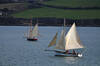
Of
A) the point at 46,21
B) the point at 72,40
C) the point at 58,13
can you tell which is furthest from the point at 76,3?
the point at 72,40

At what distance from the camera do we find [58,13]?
158 m

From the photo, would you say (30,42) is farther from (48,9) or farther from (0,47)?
(48,9)

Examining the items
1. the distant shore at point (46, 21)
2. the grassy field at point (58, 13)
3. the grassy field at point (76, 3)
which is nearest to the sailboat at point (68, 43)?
the distant shore at point (46, 21)

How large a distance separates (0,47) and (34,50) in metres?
6.77

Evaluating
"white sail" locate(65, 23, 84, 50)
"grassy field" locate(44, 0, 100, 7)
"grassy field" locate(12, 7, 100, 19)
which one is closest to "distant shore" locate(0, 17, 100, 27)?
"grassy field" locate(12, 7, 100, 19)

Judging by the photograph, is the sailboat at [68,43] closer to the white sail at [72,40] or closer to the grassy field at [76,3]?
the white sail at [72,40]

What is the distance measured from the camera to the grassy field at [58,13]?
5983 inches

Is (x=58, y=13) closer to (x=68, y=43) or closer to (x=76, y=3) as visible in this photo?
(x=76, y=3)

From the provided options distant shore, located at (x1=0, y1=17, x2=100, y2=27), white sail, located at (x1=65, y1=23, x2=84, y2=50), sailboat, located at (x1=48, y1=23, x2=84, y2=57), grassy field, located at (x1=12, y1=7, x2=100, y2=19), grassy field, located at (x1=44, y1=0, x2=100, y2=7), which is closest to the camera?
sailboat, located at (x1=48, y1=23, x2=84, y2=57)

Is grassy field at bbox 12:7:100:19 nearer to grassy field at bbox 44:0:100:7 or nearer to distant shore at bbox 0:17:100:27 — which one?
distant shore at bbox 0:17:100:27

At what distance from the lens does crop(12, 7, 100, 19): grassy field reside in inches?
5983

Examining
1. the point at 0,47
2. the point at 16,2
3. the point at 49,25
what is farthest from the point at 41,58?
the point at 16,2

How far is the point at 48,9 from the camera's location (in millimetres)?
164750

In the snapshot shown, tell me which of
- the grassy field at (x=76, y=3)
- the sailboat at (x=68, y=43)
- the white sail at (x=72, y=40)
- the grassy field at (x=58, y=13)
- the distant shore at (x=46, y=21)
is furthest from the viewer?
the grassy field at (x=76, y=3)
